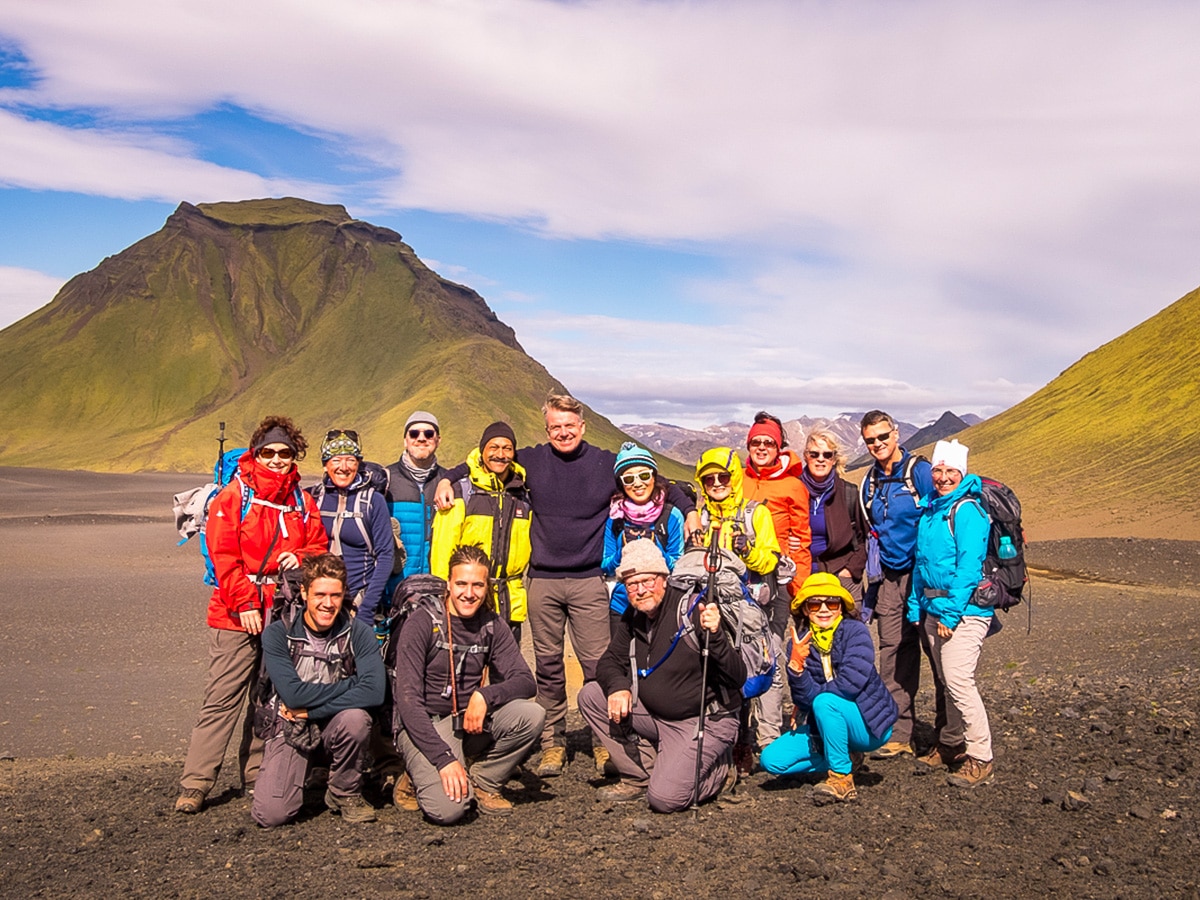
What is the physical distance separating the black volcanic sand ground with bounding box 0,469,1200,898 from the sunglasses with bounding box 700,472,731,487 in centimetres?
193

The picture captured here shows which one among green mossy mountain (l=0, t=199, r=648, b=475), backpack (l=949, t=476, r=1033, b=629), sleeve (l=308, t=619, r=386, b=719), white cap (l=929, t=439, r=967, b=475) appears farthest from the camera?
green mossy mountain (l=0, t=199, r=648, b=475)

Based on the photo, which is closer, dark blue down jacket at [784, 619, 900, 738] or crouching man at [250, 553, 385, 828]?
crouching man at [250, 553, 385, 828]

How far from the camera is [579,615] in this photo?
6.59m

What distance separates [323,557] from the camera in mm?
5570

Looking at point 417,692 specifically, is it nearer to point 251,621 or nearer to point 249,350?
point 251,621

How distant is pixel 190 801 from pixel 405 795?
48.9 inches

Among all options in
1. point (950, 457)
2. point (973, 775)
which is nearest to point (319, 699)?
point (973, 775)

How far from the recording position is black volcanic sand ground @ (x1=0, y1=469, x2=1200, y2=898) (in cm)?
469

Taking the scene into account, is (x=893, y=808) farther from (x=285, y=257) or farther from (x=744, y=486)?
(x=285, y=257)

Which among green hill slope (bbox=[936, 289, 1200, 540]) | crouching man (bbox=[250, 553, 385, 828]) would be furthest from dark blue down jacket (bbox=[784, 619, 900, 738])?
green hill slope (bbox=[936, 289, 1200, 540])

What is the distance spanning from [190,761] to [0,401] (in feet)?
478

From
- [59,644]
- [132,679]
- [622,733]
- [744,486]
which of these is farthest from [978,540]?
[59,644]

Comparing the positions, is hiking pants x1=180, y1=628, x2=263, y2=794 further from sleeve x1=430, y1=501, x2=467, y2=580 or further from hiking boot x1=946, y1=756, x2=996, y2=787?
hiking boot x1=946, y1=756, x2=996, y2=787

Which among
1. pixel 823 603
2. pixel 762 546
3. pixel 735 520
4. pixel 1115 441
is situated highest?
pixel 1115 441
